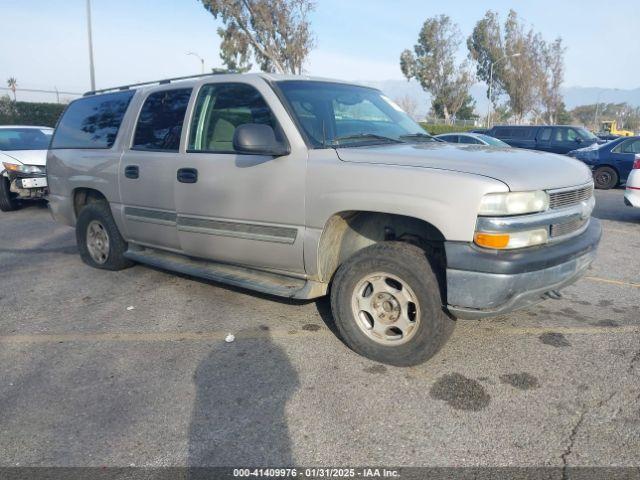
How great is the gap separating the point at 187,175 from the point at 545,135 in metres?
16.3

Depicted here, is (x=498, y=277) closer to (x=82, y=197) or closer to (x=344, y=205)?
(x=344, y=205)

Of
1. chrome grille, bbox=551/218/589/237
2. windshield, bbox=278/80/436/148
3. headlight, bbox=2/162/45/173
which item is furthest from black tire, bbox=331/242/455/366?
headlight, bbox=2/162/45/173

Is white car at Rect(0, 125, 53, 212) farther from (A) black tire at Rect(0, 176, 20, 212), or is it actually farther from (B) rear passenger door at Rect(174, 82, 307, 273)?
(B) rear passenger door at Rect(174, 82, 307, 273)

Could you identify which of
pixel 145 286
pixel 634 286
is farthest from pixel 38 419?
pixel 634 286

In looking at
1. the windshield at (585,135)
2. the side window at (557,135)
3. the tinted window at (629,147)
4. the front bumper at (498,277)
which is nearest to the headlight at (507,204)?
the front bumper at (498,277)

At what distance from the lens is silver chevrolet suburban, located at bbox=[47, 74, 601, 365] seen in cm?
294

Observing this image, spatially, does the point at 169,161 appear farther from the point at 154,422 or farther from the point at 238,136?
the point at 154,422

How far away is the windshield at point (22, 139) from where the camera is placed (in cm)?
1024

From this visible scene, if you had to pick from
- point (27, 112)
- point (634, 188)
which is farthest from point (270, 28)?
point (634, 188)

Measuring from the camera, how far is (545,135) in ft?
57.6

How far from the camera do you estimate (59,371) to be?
11.2 ft

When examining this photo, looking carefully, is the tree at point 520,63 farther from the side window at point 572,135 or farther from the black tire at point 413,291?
the black tire at point 413,291

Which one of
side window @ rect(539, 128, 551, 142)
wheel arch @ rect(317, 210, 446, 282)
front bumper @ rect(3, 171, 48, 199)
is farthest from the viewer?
side window @ rect(539, 128, 551, 142)

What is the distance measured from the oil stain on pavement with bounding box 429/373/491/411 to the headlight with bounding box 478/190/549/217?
3.49ft
